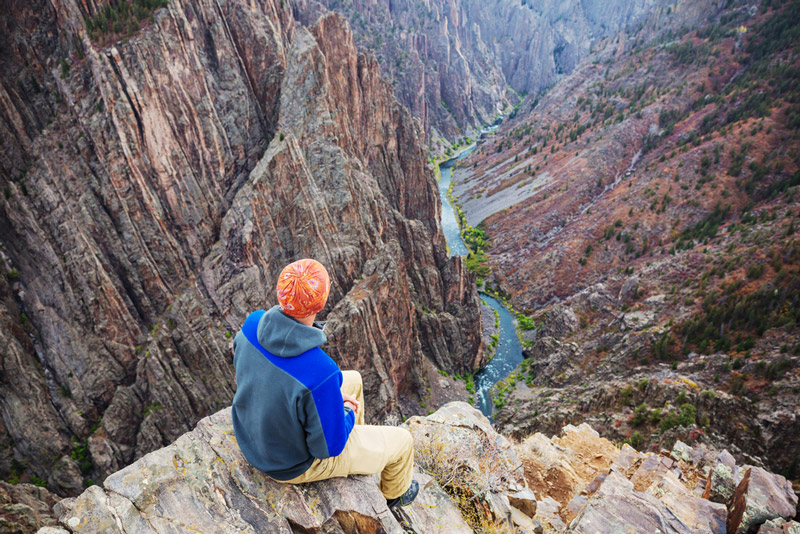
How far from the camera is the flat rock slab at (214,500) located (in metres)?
4.86

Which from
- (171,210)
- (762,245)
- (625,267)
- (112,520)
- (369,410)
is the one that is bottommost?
(625,267)

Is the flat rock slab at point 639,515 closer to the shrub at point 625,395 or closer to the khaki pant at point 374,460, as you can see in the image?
the khaki pant at point 374,460

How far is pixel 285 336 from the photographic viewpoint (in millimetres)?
4082

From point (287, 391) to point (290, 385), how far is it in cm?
7

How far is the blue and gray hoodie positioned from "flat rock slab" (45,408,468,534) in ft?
3.32

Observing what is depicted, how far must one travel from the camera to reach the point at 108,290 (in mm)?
24578

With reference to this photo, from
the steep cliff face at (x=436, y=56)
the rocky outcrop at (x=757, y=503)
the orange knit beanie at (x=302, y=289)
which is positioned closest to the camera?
the orange knit beanie at (x=302, y=289)

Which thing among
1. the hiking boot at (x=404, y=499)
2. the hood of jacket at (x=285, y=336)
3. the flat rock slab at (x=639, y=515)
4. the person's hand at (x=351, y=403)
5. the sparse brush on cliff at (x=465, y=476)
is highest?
the hood of jacket at (x=285, y=336)

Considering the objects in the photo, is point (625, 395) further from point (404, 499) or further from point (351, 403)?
point (351, 403)

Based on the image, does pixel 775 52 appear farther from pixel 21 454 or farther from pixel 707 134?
pixel 21 454

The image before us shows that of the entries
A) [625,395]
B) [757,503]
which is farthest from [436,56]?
[757,503]

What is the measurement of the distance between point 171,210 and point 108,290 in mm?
6425

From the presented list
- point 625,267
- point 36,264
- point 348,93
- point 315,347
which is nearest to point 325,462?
point 315,347

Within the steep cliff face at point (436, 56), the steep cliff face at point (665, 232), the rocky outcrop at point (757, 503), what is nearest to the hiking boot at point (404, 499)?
the rocky outcrop at point (757, 503)
